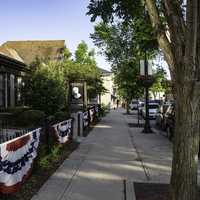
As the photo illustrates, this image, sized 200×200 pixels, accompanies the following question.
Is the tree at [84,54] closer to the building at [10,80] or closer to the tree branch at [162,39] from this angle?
the building at [10,80]

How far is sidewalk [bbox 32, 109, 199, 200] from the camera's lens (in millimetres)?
8211

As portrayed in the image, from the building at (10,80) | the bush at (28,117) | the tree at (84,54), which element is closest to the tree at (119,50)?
the tree at (84,54)

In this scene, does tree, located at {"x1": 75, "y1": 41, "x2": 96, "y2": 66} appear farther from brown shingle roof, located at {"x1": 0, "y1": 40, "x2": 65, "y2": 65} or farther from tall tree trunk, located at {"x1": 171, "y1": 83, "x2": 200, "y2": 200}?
tall tree trunk, located at {"x1": 171, "y1": 83, "x2": 200, "y2": 200}

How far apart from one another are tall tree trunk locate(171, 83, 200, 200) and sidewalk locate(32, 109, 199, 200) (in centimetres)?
133

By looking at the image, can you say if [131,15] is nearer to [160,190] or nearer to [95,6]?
[95,6]

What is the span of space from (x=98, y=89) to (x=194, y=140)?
33.3m

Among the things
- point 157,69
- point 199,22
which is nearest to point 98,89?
point 157,69

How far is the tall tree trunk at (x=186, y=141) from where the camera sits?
6.62 m

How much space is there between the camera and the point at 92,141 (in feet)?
58.6

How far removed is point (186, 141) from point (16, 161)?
2.93 metres

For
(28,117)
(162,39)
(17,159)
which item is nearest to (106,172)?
(17,159)

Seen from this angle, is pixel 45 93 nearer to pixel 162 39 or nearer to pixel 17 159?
pixel 17 159

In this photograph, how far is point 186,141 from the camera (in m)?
6.67

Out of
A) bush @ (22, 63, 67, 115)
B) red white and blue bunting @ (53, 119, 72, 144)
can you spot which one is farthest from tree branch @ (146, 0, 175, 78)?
bush @ (22, 63, 67, 115)
